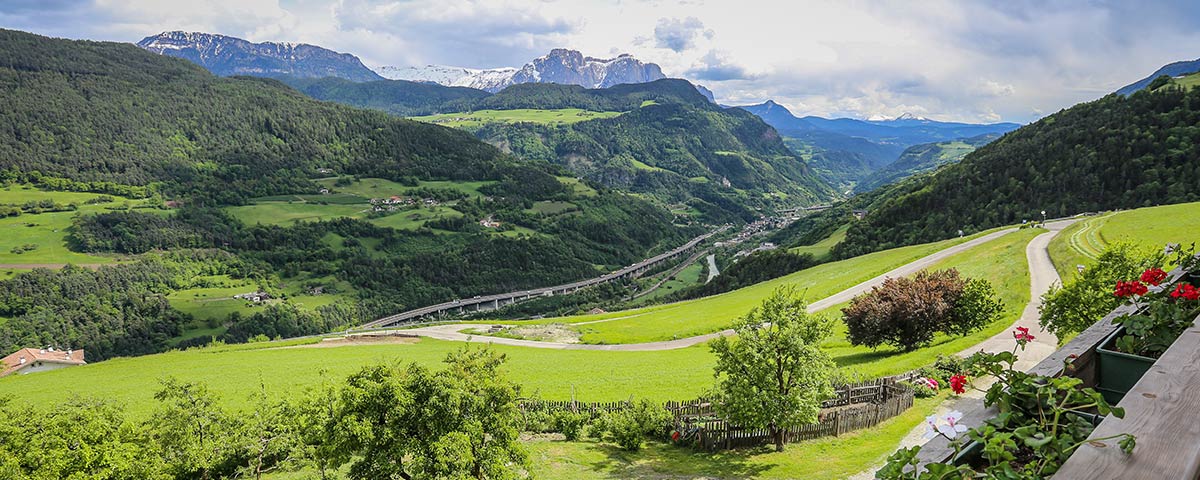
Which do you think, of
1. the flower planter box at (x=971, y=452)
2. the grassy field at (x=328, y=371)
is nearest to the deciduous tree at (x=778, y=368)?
the grassy field at (x=328, y=371)

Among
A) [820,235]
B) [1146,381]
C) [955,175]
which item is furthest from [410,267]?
[1146,381]

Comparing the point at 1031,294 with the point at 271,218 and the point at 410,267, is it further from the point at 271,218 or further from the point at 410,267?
the point at 271,218

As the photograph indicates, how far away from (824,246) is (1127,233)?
67.7 m

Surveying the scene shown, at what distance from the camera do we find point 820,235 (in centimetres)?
13662

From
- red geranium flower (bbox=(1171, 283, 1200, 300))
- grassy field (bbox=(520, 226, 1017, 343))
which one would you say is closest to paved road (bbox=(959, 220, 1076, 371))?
grassy field (bbox=(520, 226, 1017, 343))

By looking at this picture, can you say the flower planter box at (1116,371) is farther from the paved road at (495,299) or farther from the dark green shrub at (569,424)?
the paved road at (495,299)

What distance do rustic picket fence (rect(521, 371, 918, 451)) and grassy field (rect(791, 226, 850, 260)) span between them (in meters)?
79.4

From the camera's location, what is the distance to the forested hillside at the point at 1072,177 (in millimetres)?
94938

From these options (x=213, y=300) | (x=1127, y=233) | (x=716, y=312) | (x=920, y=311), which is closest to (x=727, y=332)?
(x=716, y=312)

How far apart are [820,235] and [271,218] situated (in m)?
177

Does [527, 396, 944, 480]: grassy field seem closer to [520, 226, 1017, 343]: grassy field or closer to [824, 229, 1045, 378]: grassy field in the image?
[824, 229, 1045, 378]: grassy field

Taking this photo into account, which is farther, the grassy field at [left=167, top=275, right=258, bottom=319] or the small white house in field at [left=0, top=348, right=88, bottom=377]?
the grassy field at [left=167, top=275, right=258, bottom=319]

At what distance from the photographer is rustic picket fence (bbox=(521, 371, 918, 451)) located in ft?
80.7

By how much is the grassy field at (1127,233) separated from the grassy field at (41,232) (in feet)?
659
